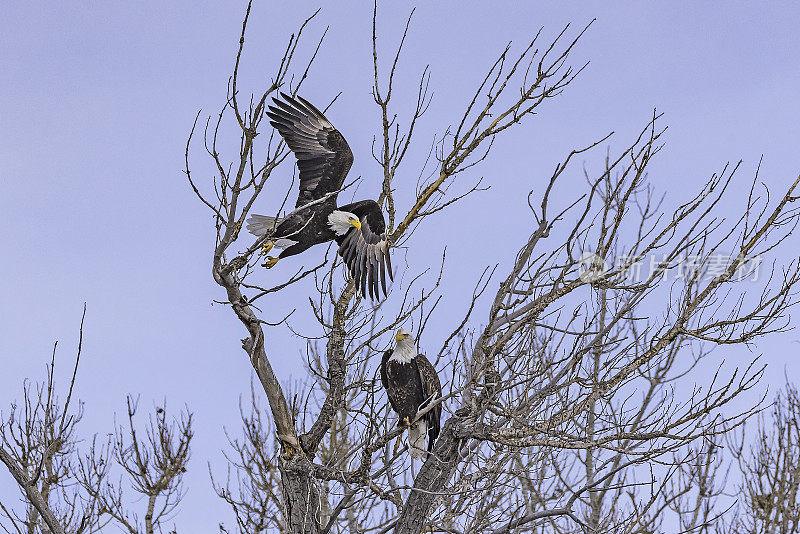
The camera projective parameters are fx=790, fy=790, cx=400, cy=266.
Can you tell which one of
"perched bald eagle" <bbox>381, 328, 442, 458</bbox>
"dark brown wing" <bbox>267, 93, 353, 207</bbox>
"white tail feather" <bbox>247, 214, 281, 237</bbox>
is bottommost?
"perched bald eagle" <bbox>381, 328, 442, 458</bbox>

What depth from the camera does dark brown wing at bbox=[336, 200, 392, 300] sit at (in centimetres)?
479

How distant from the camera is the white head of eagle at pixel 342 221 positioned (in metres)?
5.16

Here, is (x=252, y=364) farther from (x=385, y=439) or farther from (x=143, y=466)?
(x=143, y=466)

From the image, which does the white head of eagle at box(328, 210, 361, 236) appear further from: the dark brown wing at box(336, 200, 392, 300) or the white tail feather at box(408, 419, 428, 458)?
the white tail feather at box(408, 419, 428, 458)

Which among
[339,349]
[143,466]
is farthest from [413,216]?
[143,466]

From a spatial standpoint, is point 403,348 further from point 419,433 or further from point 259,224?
point 259,224

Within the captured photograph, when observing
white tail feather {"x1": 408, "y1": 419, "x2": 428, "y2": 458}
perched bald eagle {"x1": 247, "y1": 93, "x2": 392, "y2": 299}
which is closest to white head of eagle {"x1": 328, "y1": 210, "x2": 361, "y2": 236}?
perched bald eagle {"x1": 247, "y1": 93, "x2": 392, "y2": 299}

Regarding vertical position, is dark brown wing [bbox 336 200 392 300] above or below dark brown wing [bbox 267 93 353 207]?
below

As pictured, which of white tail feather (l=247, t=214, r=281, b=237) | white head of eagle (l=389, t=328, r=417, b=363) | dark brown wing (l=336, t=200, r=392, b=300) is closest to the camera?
dark brown wing (l=336, t=200, r=392, b=300)

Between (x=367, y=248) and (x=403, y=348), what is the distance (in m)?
0.90

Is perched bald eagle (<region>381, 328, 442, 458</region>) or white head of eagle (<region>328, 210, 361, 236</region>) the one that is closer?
white head of eagle (<region>328, 210, 361, 236</region>)

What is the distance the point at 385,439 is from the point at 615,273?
1.50 m

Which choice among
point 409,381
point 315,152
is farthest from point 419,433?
point 315,152

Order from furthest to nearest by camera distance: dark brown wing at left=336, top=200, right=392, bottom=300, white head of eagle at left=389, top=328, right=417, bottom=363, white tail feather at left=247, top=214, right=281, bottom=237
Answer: white head of eagle at left=389, top=328, right=417, bottom=363
white tail feather at left=247, top=214, right=281, bottom=237
dark brown wing at left=336, top=200, right=392, bottom=300
